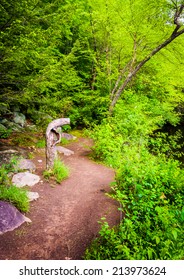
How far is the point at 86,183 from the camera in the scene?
22.3 feet

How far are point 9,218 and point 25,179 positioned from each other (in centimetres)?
211

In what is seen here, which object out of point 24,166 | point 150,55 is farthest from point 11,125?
point 150,55

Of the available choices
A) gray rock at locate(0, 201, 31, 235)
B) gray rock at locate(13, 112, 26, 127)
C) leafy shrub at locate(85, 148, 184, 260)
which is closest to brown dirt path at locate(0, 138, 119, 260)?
gray rock at locate(0, 201, 31, 235)

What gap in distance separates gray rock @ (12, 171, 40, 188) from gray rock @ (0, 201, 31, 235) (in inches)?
58.3

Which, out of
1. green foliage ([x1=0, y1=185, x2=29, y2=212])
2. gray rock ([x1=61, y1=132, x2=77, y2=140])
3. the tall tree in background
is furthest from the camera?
gray rock ([x1=61, y1=132, x2=77, y2=140])

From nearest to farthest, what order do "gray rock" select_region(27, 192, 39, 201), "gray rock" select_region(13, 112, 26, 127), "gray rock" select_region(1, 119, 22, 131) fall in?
"gray rock" select_region(27, 192, 39, 201) → "gray rock" select_region(1, 119, 22, 131) → "gray rock" select_region(13, 112, 26, 127)

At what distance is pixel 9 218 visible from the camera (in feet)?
13.4

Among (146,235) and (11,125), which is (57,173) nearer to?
(146,235)

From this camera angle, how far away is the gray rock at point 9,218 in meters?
3.97

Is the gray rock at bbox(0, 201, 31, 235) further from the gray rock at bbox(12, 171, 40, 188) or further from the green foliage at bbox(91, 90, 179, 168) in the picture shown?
the green foliage at bbox(91, 90, 179, 168)

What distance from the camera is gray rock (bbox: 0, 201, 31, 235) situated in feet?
13.0

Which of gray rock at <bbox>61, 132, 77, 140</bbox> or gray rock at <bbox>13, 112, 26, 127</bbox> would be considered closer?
gray rock at <bbox>13, 112, 26, 127</bbox>

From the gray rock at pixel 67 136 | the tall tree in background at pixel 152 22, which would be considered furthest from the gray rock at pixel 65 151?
the tall tree in background at pixel 152 22

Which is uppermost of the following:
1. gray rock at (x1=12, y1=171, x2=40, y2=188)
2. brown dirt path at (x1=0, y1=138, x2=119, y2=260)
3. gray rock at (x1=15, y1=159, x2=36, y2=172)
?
gray rock at (x1=15, y1=159, x2=36, y2=172)
